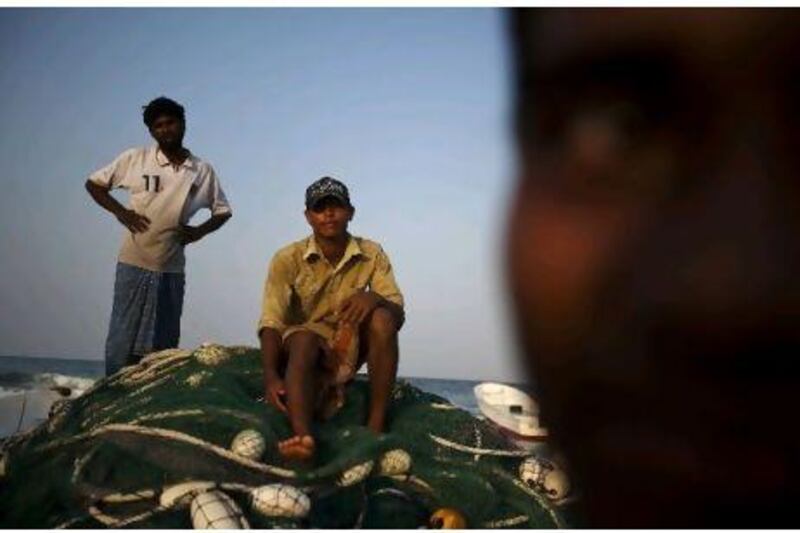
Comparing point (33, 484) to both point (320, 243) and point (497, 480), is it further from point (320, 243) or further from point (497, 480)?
point (497, 480)

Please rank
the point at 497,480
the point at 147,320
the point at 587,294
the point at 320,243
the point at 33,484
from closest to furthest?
the point at 587,294, the point at 33,484, the point at 497,480, the point at 320,243, the point at 147,320

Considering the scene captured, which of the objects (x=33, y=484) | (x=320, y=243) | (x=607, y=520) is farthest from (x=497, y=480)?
(x=607, y=520)

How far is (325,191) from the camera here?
9.94ft

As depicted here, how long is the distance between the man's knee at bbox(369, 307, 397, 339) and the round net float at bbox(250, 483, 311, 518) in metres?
0.69

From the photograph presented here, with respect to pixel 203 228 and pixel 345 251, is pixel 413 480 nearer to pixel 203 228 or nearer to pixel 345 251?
pixel 345 251

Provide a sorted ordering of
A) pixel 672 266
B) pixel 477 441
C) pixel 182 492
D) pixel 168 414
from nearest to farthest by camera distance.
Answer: pixel 672 266, pixel 182 492, pixel 168 414, pixel 477 441

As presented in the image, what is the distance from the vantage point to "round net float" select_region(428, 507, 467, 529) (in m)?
2.56

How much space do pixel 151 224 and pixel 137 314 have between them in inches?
14.9

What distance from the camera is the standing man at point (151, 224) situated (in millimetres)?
3635

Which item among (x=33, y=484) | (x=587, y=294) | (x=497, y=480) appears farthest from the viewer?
(x=497, y=480)

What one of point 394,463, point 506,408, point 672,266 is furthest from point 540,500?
point 672,266

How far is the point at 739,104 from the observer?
0.45 m

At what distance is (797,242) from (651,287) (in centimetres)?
8

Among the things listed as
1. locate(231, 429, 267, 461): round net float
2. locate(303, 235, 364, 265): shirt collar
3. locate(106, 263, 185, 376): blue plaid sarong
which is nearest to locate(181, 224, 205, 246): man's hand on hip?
locate(106, 263, 185, 376): blue plaid sarong
